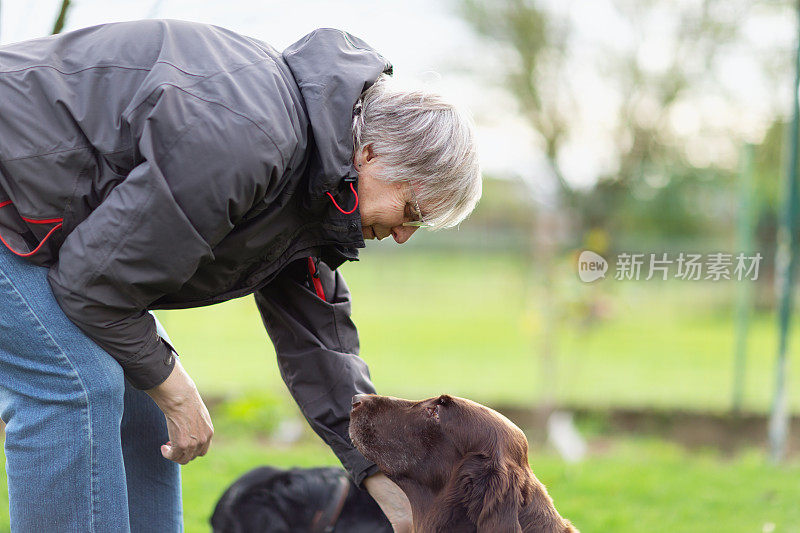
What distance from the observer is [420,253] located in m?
10.5

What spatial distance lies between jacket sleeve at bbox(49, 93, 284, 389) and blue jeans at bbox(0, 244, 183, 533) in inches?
3.3

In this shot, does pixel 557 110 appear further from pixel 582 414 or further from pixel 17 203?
pixel 17 203

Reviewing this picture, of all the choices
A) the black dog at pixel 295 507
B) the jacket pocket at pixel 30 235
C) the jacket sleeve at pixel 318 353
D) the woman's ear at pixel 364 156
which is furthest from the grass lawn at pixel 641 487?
the woman's ear at pixel 364 156

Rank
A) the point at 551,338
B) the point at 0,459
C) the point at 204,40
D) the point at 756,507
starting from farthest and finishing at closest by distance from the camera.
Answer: the point at 551,338
the point at 0,459
the point at 756,507
the point at 204,40

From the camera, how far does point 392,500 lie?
2.40m

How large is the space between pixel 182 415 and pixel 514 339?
8.64 m

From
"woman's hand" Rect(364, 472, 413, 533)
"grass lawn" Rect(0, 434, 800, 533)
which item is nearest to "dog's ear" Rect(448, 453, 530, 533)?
"woman's hand" Rect(364, 472, 413, 533)

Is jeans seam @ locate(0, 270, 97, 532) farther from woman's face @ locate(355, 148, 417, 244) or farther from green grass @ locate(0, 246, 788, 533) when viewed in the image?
green grass @ locate(0, 246, 788, 533)

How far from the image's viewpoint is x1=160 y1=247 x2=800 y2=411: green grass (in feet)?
20.0

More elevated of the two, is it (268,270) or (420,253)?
(268,270)

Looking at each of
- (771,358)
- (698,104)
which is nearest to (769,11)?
(698,104)

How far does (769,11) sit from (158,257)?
Result: 9.09 metres

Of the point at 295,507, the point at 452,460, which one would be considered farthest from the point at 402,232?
the point at 295,507

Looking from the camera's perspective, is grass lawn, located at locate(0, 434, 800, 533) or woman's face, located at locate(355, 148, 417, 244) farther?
grass lawn, located at locate(0, 434, 800, 533)
